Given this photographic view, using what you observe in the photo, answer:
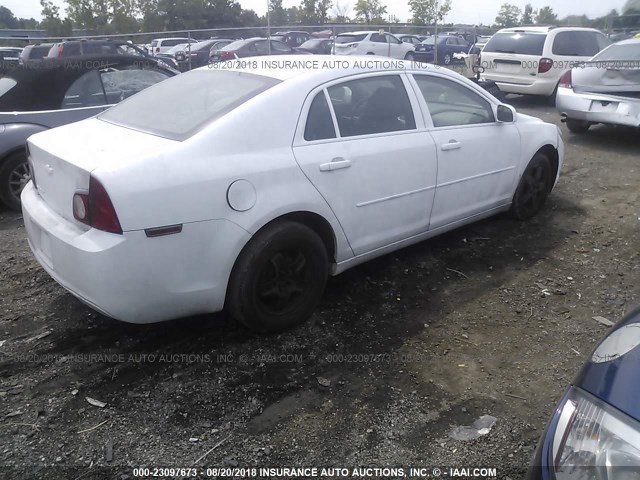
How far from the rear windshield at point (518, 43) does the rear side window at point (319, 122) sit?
30.7ft

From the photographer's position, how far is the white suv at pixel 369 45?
21.0m

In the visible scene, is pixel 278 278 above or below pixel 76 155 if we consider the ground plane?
below

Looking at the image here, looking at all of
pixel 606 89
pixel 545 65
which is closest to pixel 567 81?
pixel 606 89

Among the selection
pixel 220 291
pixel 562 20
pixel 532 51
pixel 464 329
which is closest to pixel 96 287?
pixel 220 291

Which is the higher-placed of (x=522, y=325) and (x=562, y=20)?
(x=562, y=20)

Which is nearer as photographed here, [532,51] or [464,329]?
[464,329]

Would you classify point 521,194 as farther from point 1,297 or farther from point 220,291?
point 1,297

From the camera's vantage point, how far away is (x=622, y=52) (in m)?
8.43

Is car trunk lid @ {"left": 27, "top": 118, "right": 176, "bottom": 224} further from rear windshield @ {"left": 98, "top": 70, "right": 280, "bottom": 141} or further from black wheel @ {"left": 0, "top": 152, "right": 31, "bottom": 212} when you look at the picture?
black wheel @ {"left": 0, "top": 152, "right": 31, "bottom": 212}

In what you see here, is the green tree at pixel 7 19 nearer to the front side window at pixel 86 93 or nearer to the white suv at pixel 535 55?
the white suv at pixel 535 55

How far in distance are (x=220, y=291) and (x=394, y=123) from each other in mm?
1736

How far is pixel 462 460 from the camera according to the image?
251cm

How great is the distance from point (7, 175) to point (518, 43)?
396 inches

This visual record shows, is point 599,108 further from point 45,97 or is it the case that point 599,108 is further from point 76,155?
point 76,155
